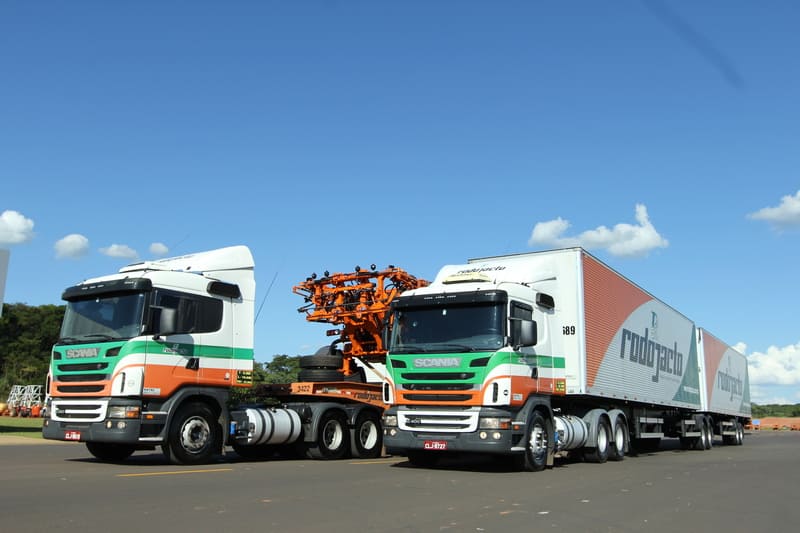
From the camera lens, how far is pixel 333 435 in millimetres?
16375

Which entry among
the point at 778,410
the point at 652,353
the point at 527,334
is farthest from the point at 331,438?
the point at 778,410

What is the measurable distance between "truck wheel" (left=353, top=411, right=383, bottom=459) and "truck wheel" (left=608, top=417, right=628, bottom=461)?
→ 17.6 feet

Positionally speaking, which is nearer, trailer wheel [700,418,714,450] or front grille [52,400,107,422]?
front grille [52,400,107,422]

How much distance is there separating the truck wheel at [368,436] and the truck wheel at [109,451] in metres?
4.78

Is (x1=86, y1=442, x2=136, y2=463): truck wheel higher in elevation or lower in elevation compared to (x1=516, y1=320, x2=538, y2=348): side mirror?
lower

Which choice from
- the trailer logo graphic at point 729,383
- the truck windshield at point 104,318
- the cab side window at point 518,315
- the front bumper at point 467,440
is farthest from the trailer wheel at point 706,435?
the truck windshield at point 104,318

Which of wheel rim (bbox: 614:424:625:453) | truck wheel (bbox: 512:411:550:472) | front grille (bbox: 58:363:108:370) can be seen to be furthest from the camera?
wheel rim (bbox: 614:424:625:453)

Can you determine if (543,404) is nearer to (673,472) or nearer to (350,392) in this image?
(673,472)

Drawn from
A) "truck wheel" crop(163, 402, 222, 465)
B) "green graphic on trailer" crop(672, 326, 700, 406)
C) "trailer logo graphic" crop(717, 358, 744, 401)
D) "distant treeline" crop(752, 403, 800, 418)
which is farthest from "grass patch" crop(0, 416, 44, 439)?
"distant treeline" crop(752, 403, 800, 418)

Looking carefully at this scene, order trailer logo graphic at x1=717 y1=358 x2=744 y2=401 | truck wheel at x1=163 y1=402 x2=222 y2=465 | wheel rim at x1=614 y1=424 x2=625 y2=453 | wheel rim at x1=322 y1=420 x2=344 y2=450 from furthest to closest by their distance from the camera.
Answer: trailer logo graphic at x1=717 y1=358 x2=744 y2=401
wheel rim at x1=614 y1=424 x2=625 y2=453
wheel rim at x1=322 y1=420 x2=344 y2=450
truck wheel at x1=163 y1=402 x2=222 y2=465

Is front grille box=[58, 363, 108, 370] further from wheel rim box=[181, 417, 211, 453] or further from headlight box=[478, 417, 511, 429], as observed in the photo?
headlight box=[478, 417, 511, 429]

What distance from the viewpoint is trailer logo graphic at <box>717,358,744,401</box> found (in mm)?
29578

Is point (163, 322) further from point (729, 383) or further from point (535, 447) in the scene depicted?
point (729, 383)

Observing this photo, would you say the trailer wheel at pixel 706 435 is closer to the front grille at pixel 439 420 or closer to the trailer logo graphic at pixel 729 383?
the trailer logo graphic at pixel 729 383
